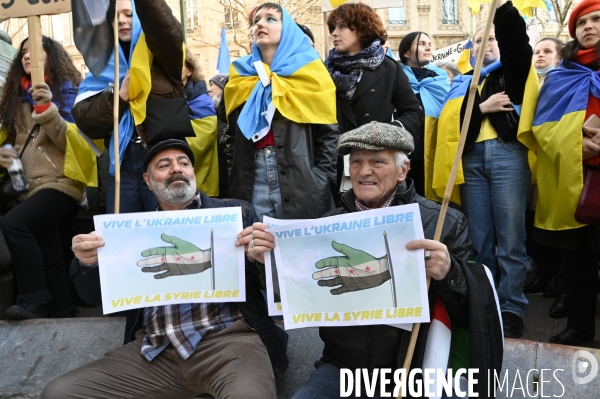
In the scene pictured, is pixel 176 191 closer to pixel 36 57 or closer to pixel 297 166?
pixel 297 166

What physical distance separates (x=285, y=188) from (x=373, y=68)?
3.34 ft

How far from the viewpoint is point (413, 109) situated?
4.47m

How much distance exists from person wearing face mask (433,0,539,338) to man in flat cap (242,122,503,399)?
4.14ft

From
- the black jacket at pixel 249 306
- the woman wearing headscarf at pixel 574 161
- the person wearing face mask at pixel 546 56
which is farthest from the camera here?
the person wearing face mask at pixel 546 56

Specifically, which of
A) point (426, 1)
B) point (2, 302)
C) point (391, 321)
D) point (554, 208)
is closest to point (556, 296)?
point (554, 208)

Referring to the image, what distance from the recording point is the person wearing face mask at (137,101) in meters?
3.98

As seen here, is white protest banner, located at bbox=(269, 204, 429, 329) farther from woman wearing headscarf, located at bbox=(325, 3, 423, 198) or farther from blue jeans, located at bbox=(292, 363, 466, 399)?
woman wearing headscarf, located at bbox=(325, 3, 423, 198)

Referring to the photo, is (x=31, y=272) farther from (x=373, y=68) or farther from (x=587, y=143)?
(x=587, y=143)

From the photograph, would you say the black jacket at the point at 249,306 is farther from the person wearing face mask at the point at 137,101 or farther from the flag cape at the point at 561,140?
the flag cape at the point at 561,140

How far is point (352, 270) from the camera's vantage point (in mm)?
2822

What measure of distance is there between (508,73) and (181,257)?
2.25m

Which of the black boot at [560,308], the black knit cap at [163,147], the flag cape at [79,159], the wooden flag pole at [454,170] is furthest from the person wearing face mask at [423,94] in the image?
the flag cape at [79,159]

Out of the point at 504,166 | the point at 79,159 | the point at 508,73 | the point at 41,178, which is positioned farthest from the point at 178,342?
the point at 508,73

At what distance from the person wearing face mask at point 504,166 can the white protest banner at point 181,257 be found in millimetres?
1659
